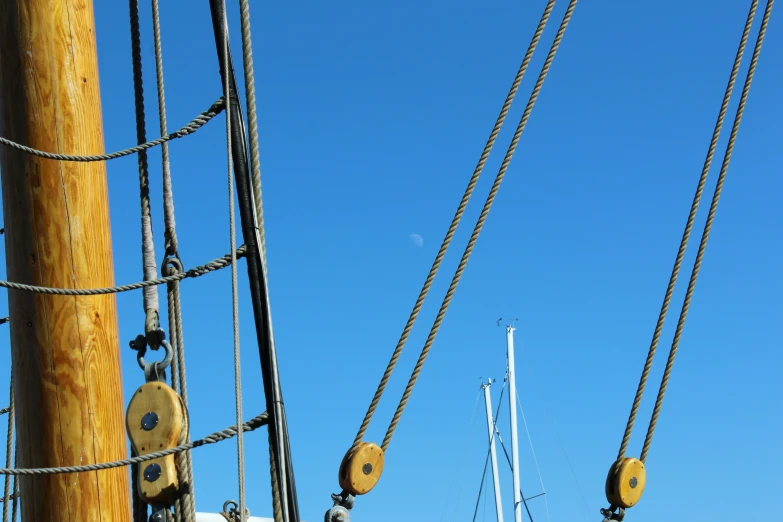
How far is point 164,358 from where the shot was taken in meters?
3.38

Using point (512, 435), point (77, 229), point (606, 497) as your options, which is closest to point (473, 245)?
point (606, 497)

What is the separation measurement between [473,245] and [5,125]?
1586 mm

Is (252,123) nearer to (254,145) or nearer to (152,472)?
(254,145)

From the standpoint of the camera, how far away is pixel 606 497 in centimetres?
351

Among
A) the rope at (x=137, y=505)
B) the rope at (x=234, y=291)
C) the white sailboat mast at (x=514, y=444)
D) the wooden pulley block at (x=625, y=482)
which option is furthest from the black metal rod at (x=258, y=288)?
the white sailboat mast at (x=514, y=444)

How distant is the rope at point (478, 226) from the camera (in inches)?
134

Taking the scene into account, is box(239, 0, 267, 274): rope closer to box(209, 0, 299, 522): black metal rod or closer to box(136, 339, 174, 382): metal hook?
box(209, 0, 299, 522): black metal rod

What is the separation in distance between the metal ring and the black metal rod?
0.37m

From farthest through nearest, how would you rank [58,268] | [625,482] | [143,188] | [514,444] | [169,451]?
[514,444], [143,188], [625,482], [58,268], [169,451]

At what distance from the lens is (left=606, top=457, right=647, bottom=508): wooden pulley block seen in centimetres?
348

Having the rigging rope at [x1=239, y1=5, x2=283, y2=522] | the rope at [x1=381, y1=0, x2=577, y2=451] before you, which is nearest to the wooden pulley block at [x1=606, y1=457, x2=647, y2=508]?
the rope at [x1=381, y1=0, x2=577, y2=451]

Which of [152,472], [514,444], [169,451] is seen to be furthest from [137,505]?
[514,444]

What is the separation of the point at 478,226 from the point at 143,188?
3.81 ft

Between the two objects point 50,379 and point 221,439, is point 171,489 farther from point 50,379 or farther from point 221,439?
point 50,379
